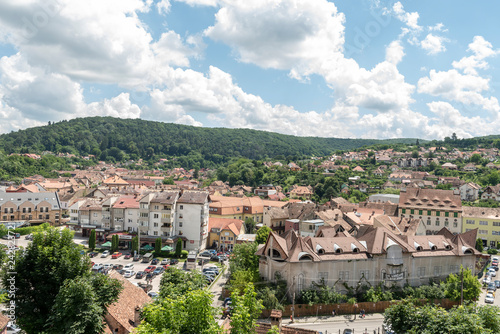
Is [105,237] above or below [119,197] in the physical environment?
below

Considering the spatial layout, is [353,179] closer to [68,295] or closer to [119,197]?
[119,197]

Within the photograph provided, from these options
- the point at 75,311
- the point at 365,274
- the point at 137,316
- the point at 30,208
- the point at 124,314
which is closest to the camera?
the point at 75,311

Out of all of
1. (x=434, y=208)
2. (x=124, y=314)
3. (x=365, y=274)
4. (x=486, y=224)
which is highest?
(x=434, y=208)

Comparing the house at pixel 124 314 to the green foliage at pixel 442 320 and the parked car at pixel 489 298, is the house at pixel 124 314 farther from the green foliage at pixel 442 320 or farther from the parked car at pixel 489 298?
the parked car at pixel 489 298

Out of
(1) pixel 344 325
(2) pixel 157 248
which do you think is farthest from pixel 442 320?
(2) pixel 157 248

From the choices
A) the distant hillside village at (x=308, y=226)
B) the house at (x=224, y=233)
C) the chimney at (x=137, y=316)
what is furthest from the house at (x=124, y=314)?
the house at (x=224, y=233)

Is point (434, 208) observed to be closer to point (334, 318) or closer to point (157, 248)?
point (334, 318)

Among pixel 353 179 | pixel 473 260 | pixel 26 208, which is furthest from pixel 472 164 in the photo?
pixel 26 208

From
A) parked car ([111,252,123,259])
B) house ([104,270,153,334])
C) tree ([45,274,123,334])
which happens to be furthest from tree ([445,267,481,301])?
parked car ([111,252,123,259])
